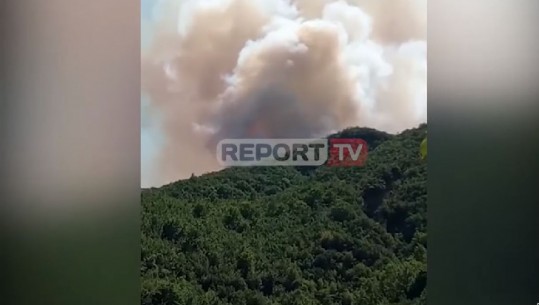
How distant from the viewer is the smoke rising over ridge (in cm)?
288

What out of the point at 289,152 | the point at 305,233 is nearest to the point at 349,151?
the point at 289,152

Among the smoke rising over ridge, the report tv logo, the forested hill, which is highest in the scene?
the smoke rising over ridge

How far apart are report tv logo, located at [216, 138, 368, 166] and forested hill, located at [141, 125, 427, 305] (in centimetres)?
4

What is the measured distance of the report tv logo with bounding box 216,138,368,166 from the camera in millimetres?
2914

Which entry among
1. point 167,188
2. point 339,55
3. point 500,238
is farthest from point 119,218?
point 500,238

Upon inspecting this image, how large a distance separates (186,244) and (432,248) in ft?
3.50

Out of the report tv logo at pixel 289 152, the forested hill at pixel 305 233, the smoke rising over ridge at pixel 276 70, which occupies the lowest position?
the forested hill at pixel 305 233

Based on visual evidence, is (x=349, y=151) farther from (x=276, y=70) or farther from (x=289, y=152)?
(x=276, y=70)

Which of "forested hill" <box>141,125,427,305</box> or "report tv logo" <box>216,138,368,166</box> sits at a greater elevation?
"report tv logo" <box>216,138,368,166</box>

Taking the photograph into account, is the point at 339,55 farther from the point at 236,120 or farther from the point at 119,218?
the point at 119,218

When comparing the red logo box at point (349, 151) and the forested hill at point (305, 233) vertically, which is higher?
the red logo box at point (349, 151)

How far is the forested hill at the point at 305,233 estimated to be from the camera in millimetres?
2910

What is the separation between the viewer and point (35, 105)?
2842 mm

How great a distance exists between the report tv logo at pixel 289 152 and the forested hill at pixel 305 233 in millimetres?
36
